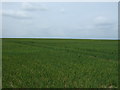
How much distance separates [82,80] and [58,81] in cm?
82

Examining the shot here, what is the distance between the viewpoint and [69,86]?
195 inches

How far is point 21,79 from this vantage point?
18.2 ft

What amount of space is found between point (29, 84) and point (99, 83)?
225cm

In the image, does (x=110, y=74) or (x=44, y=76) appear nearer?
(x=44, y=76)

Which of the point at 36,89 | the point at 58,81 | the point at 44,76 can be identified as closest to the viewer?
the point at 36,89

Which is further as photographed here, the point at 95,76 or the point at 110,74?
the point at 110,74

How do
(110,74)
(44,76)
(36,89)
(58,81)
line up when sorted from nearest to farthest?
(36,89)
(58,81)
(44,76)
(110,74)

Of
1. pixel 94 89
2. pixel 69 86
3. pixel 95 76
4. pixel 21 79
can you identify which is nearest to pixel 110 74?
pixel 95 76

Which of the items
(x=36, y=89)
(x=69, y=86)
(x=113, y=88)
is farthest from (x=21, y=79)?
(x=113, y=88)

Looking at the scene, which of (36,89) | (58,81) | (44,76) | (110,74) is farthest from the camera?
(110,74)

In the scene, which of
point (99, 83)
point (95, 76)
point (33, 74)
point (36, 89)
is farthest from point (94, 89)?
point (33, 74)

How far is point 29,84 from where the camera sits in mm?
5035

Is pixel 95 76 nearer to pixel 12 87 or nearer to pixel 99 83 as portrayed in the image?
pixel 99 83

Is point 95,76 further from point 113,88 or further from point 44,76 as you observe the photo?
point 44,76
